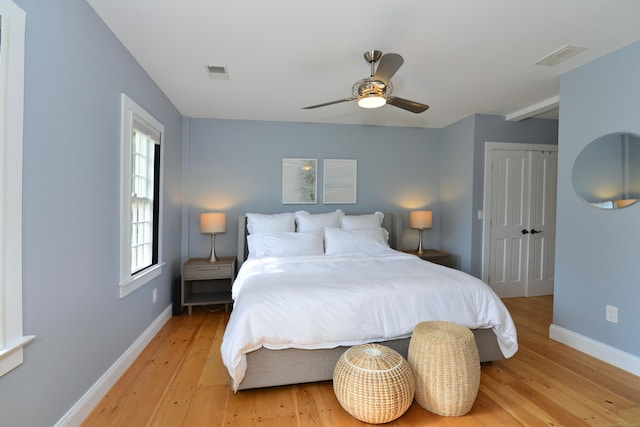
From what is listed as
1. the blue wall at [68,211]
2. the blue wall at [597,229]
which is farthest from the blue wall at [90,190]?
the blue wall at [597,229]

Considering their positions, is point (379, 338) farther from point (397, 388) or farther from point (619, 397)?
point (619, 397)

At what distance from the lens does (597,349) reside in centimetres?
248

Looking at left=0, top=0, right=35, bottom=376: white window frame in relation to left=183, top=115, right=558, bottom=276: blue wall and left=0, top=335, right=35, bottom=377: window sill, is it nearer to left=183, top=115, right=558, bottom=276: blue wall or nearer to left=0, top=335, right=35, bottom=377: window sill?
left=0, top=335, right=35, bottom=377: window sill

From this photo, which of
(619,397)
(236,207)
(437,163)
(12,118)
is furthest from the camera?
(437,163)

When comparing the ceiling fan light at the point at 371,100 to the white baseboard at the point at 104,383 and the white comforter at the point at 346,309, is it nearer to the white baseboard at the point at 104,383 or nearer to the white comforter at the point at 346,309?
the white comforter at the point at 346,309

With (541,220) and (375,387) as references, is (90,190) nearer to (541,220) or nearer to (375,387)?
(375,387)

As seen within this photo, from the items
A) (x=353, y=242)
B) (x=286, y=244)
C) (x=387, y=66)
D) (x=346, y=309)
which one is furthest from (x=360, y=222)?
(x=387, y=66)

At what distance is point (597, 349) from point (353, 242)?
7.55 feet

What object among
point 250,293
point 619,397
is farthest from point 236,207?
point 619,397

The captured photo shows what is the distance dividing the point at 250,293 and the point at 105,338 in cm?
103

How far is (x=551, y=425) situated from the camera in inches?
66.2

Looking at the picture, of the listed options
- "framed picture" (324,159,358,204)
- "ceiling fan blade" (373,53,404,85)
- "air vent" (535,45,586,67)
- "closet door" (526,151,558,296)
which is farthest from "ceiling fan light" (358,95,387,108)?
"closet door" (526,151,558,296)

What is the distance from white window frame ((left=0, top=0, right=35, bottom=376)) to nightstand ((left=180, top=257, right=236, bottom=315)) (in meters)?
2.17

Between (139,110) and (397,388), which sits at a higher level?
(139,110)
